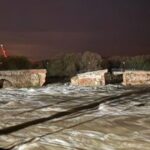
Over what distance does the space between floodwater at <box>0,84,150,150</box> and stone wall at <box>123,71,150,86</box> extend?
16.3ft

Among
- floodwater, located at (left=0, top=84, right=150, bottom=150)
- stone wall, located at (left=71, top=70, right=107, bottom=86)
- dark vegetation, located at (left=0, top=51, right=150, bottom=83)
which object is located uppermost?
dark vegetation, located at (left=0, top=51, right=150, bottom=83)

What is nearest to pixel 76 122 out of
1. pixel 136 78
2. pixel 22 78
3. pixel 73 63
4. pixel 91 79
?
pixel 91 79

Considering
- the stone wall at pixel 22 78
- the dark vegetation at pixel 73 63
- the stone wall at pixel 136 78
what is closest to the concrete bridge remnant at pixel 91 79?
the stone wall at pixel 136 78

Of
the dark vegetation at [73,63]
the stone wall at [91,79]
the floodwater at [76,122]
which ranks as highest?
the dark vegetation at [73,63]

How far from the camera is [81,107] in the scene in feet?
34.1

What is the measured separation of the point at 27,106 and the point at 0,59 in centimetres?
1411

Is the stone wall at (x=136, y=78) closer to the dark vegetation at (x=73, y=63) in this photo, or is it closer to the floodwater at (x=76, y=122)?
the floodwater at (x=76, y=122)

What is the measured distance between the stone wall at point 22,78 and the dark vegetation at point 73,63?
5090mm

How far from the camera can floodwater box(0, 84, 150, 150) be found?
6825mm

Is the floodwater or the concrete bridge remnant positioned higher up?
the concrete bridge remnant

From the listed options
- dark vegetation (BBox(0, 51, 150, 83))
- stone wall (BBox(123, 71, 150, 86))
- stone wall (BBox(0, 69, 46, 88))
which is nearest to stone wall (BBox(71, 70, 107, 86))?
stone wall (BBox(123, 71, 150, 86))

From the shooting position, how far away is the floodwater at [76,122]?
683 centimetres

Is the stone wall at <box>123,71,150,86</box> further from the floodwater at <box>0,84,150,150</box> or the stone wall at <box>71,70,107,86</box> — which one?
the floodwater at <box>0,84,150,150</box>

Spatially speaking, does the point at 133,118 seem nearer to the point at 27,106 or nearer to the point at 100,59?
the point at 27,106
